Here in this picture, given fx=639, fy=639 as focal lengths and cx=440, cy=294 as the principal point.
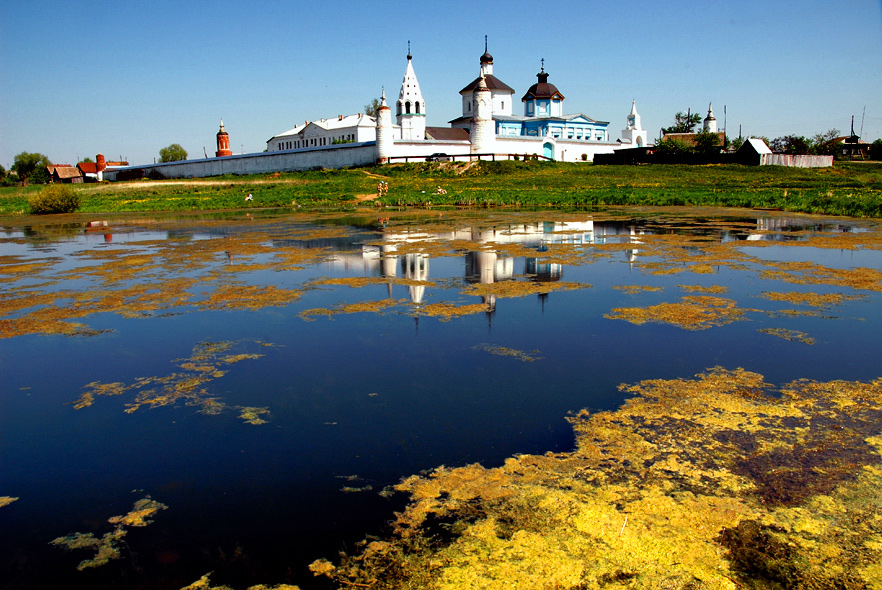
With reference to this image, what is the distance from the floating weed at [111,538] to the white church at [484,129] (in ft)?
186

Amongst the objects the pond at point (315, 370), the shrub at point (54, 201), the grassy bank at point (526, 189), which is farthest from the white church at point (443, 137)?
the pond at point (315, 370)

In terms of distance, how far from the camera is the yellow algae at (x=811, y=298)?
8.69m

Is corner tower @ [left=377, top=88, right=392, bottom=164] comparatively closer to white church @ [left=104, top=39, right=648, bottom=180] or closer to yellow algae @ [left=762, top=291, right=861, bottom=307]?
white church @ [left=104, top=39, right=648, bottom=180]

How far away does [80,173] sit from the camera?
98250 millimetres

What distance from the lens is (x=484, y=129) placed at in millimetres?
61656

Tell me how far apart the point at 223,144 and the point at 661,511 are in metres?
82.1

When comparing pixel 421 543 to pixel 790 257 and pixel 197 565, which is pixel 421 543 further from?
pixel 790 257

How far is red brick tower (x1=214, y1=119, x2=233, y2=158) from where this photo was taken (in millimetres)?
77438

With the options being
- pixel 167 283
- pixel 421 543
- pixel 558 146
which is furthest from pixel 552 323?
pixel 558 146

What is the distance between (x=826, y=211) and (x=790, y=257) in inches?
530

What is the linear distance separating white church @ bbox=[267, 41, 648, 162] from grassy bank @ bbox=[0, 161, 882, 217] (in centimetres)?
714

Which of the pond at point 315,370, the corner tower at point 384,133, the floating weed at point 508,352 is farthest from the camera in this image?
the corner tower at point 384,133

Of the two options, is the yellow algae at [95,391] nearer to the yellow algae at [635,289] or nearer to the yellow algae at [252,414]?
the yellow algae at [252,414]

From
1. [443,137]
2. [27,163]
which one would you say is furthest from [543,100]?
[27,163]
